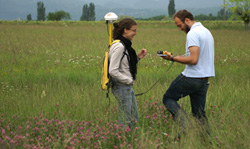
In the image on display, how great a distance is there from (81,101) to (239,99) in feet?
10.4

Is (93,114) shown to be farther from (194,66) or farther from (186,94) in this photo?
(194,66)

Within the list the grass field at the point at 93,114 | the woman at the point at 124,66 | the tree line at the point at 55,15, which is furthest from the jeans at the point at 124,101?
the tree line at the point at 55,15

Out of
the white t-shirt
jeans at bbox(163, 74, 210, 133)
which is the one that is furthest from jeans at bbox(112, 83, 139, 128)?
the white t-shirt

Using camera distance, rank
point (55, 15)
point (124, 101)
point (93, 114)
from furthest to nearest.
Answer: point (55, 15), point (93, 114), point (124, 101)

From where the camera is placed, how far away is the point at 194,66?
402cm

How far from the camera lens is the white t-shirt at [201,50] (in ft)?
12.9

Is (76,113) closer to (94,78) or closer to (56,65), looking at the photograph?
(94,78)

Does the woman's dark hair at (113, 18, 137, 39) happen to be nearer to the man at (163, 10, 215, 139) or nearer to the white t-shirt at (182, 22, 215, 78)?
the man at (163, 10, 215, 139)

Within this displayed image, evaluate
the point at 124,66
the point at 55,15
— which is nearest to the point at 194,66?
the point at 124,66

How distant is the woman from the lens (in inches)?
154

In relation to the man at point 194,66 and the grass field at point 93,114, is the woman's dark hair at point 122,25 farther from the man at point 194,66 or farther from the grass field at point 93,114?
the grass field at point 93,114

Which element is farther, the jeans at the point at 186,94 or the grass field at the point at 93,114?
the jeans at the point at 186,94

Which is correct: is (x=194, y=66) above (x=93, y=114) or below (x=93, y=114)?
above

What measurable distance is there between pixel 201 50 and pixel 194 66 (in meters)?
0.24
